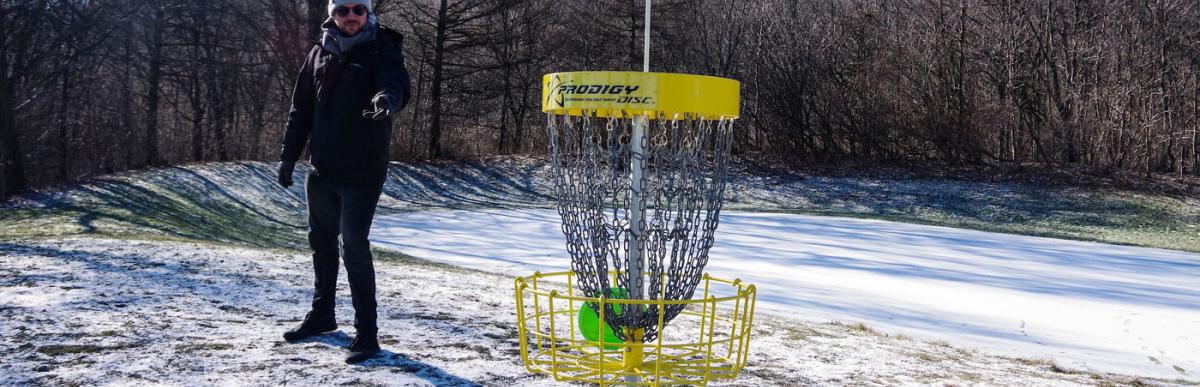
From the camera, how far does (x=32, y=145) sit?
14227 millimetres

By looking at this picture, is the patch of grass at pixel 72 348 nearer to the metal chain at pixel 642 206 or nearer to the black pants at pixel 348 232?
the black pants at pixel 348 232

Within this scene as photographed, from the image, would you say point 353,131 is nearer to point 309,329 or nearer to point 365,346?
point 365,346

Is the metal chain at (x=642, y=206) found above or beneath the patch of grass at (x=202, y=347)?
above

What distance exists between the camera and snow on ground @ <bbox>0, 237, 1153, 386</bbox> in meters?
3.87

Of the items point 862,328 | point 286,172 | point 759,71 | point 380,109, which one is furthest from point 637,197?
point 759,71

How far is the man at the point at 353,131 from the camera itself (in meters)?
3.98

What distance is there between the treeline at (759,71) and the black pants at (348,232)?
14.4 m

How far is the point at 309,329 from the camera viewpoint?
4.49 meters

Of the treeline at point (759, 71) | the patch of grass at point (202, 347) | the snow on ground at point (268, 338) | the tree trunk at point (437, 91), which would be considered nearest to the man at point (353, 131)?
the snow on ground at point (268, 338)

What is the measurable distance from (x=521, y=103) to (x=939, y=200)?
14664 millimetres

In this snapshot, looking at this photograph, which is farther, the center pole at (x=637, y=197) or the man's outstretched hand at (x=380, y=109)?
the man's outstretched hand at (x=380, y=109)

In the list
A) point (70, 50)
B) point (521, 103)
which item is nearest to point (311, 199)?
point (70, 50)

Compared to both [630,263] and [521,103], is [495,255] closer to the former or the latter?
[630,263]

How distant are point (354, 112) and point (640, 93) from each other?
6.13 feet
